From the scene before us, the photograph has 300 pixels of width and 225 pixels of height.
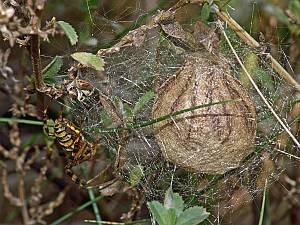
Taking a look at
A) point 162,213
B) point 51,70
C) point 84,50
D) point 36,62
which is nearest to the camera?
point 162,213

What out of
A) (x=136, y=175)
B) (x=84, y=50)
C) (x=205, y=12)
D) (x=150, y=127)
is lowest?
(x=136, y=175)

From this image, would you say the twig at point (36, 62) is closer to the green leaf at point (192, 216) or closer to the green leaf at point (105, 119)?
the green leaf at point (105, 119)

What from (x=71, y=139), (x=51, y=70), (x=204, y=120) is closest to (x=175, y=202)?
(x=204, y=120)

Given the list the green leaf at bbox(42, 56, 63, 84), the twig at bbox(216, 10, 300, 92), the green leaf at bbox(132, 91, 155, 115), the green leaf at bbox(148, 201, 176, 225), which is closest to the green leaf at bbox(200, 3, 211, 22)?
the twig at bbox(216, 10, 300, 92)

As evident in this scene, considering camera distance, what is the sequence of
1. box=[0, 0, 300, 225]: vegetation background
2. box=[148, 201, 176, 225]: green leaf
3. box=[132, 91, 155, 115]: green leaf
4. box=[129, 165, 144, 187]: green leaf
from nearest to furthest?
box=[148, 201, 176, 225]: green leaf, box=[132, 91, 155, 115]: green leaf, box=[129, 165, 144, 187]: green leaf, box=[0, 0, 300, 225]: vegetation background

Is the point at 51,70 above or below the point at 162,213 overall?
above

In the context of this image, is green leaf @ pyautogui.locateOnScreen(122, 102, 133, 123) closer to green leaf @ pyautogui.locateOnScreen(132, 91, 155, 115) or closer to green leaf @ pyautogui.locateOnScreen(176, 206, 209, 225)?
green leaf @ pyautogui.locateOnScreen(132, 91, 155, 115)

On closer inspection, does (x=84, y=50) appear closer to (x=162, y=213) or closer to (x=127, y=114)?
(x=127, y=114)

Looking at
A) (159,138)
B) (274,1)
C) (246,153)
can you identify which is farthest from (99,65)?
(274,1)
